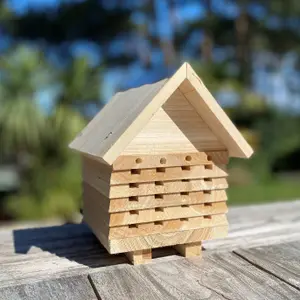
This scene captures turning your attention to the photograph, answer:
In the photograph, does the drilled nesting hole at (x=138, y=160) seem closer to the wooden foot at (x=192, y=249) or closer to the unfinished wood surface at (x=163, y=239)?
the unfinished wood surface at (x=163, y=239)

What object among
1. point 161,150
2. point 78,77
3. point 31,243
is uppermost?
point 78,77

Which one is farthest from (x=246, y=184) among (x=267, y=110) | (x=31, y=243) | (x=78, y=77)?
(x=31, y=243)

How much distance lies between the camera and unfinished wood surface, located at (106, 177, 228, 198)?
3.66 ft

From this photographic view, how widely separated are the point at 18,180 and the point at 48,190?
653 mm

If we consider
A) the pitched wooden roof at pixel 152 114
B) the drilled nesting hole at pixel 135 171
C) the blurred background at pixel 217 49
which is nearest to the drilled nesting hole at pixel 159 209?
the drilled nesting hole at pixel 135 171

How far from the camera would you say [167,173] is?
117 cm

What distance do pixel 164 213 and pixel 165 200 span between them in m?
0.04

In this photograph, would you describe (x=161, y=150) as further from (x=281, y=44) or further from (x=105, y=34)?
(x=281, y=44)

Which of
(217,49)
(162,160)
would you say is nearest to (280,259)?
(162,160)

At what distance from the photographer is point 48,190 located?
4.98 metres

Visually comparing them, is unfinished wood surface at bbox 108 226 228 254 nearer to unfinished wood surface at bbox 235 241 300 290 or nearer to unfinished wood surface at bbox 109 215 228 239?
unfinished wood surface at bbox 109 215 228 239

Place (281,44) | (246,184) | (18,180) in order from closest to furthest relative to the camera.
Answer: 1. (18,180)
2. (246,184)
3. (281,44)

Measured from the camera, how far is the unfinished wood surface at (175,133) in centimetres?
114

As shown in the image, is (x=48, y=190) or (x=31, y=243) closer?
(x=31, y=243)
